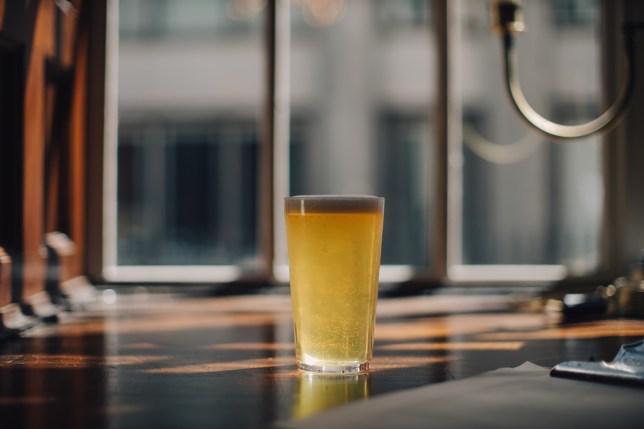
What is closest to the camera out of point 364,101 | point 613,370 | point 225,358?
point 613,370

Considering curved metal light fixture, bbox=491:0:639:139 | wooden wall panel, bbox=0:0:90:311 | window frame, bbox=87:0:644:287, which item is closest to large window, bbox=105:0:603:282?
window frame, bbox=87:0:644:287

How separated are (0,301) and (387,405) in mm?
690

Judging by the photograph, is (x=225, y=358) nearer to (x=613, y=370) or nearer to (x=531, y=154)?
(x=613, y=370)

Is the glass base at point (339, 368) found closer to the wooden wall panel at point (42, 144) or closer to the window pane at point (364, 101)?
the wooden wall panel at point (42, 144)

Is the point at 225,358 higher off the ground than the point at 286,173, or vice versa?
the point at 286,173

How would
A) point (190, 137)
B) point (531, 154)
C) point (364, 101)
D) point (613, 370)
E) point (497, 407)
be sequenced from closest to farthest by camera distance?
1. point (497, 407)
2. point (613, 370)
3. point (531, 154)
4. point (190, 137)
5. point (364, 101)

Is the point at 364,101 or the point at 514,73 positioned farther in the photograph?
the point at 364,101

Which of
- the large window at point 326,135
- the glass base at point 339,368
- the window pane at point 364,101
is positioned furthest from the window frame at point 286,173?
the window pane at point 364,101

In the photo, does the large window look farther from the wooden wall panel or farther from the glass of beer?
the glass of beer

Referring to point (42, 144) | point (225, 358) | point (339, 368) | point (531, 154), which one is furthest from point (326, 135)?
point (339, 368)

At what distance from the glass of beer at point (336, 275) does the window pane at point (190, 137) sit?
783 cm

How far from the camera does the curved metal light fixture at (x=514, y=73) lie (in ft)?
3.90

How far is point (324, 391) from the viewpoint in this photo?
680mm

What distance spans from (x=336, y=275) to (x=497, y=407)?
0.23 metres
